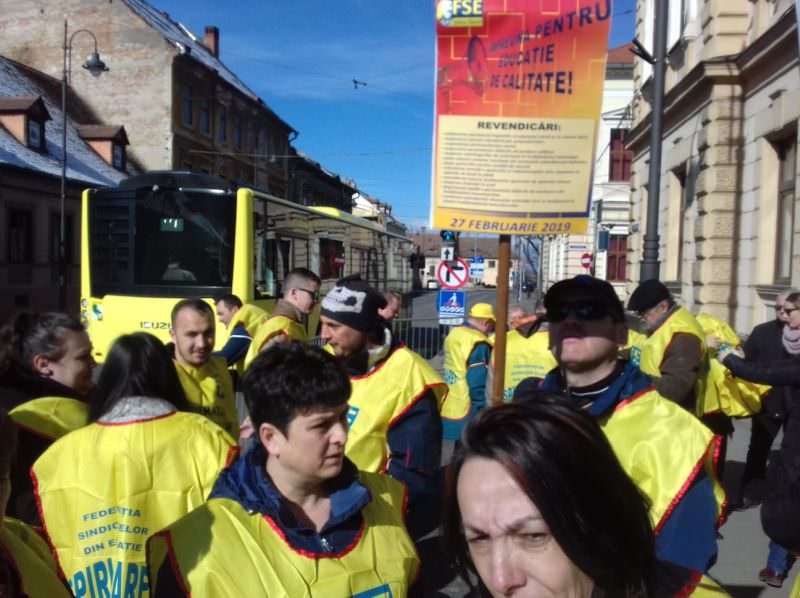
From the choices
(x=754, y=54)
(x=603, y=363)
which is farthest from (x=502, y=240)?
(x=754, y=54)

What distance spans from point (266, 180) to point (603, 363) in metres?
44.8

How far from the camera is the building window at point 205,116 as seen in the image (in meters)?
35.8

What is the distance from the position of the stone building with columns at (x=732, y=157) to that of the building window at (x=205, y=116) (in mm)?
24536

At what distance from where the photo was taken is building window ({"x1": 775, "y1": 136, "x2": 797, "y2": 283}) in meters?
11.4

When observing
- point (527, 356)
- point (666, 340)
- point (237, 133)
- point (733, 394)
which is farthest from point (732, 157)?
point (237, 133)

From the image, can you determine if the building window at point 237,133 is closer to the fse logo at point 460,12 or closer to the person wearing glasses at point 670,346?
the person wearing glasses at point 670,346

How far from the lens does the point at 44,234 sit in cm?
2494

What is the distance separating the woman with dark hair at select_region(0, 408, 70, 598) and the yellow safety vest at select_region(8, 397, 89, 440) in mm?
1021

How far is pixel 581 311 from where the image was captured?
2.32 m

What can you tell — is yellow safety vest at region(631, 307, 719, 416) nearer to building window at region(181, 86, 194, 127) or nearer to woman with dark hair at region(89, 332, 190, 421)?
woman with dark hair at region(89, 332, 190, 421)

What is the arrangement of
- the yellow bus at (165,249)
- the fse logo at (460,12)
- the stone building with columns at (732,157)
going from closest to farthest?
the fse logo at (460,12)
the stone building with columns at (732,157)
the yellow bus at (165,249)

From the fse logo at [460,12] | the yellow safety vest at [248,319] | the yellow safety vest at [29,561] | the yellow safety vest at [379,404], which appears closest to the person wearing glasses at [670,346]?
the yellow safety vest at [379,404]

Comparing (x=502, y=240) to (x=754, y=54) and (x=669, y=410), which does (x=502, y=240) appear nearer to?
(x=669, y=410)

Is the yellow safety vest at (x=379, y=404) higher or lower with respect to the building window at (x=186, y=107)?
lower
